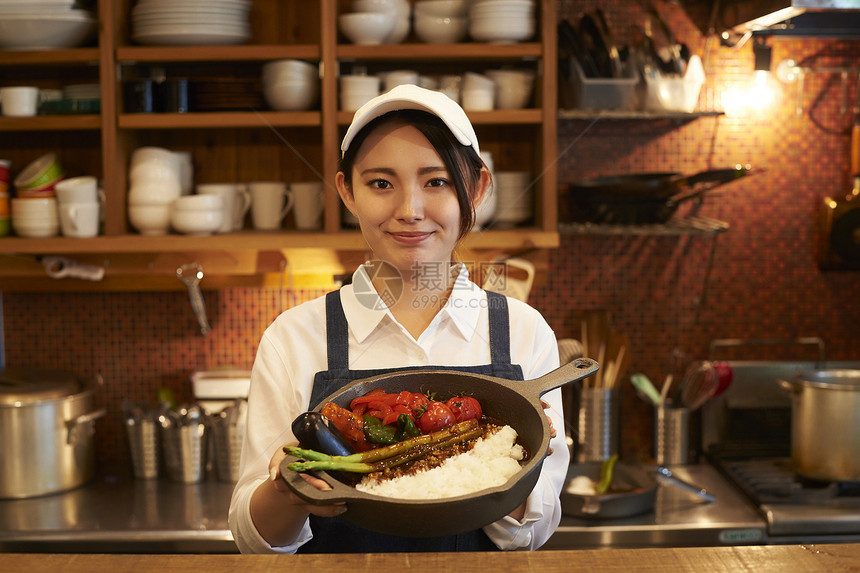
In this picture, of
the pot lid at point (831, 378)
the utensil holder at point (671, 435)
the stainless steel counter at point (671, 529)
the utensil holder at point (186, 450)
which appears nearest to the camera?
the stainless steel counter at point (671, 529)

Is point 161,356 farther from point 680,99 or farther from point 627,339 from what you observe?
point 680,99

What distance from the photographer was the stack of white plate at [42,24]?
6.70 ft

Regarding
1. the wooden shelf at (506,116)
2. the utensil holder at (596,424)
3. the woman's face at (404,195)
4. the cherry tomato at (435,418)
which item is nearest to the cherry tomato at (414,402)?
the cherry tomato at (435,418)

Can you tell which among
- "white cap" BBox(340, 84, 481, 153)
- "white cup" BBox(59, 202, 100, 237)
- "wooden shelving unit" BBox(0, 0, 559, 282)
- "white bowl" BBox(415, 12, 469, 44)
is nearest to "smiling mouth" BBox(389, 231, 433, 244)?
"white cap" BBox(340, 84, 481, 153)

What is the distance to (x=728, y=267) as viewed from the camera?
2510 mm

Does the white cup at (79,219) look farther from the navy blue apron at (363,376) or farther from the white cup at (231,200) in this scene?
the navy blue apron at (363,376)

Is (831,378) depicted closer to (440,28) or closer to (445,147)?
(440,28)

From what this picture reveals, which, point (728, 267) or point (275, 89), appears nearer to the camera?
point (275, 89)

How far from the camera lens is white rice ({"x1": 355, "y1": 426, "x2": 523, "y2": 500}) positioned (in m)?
0.84

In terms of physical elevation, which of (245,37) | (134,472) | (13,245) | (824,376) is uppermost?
(245,37)

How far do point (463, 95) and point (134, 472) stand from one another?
1457 mm

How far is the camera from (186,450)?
2.28m

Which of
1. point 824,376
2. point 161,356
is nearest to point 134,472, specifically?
point 161,356

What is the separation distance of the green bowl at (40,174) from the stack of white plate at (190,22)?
1.37 ft
